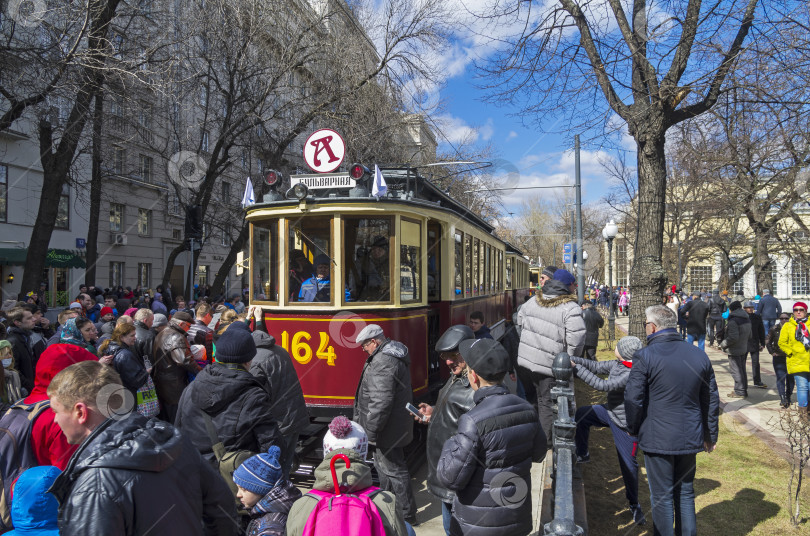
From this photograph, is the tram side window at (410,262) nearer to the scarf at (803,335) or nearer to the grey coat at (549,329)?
the grey coat at (549,329)

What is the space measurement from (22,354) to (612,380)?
20.4ft

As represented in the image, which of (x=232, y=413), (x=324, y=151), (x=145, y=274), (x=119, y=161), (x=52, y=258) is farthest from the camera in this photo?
(x=145, y=274)

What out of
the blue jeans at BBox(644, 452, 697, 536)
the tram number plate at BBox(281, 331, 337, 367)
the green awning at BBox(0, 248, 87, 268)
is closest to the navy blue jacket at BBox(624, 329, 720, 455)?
the blue jeans at BBox(644, 452, 697, 536)

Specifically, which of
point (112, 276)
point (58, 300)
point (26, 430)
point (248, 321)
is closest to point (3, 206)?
point (58, 300)

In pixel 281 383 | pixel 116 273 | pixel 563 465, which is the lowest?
pixel 563 465

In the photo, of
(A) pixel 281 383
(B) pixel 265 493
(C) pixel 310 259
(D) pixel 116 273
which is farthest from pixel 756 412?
(D) pixel 116 273

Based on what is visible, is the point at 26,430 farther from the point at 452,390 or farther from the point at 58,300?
the point at 58,300

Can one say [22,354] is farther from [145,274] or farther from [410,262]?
[145,274]

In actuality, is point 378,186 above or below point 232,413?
above

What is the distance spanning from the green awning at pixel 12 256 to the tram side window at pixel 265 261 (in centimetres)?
1693

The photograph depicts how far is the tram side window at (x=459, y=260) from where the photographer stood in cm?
804

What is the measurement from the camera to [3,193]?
20.4m

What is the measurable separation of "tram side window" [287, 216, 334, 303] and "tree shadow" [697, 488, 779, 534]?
4.24 meters

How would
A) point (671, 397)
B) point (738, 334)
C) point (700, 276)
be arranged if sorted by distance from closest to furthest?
point (671, 397) < point (738, 334) < point (700, 276)
